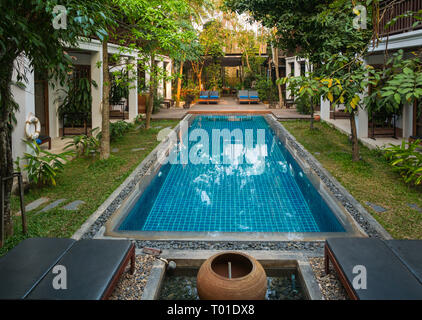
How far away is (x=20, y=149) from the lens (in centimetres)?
693

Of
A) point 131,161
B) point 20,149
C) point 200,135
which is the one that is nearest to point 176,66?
point 200,135

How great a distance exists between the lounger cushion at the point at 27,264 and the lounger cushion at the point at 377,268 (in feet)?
8.89

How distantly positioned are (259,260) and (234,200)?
2.72 m

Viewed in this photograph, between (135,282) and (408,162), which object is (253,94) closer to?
(408,162)

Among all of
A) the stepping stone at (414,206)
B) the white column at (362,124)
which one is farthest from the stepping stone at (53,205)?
the white column at (362,124)

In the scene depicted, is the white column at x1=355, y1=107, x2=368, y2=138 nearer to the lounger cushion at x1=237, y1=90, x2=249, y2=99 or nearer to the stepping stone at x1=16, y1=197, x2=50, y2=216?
the stepping stone at x1=16, y1=197, x2=50, y2=216

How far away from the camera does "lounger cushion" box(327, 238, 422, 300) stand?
2.97m

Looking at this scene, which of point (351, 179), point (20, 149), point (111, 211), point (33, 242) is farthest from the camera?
point (351, 179)

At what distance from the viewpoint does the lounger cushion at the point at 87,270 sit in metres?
2.97

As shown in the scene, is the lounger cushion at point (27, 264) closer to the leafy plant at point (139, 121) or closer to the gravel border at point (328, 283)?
the gravel border at point (328, 283)

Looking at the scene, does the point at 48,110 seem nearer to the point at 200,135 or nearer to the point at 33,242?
the point at 200,135

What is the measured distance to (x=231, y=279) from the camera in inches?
128

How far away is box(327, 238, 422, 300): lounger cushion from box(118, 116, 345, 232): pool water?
1.83 m

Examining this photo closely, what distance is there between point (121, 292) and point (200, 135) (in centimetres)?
1079
